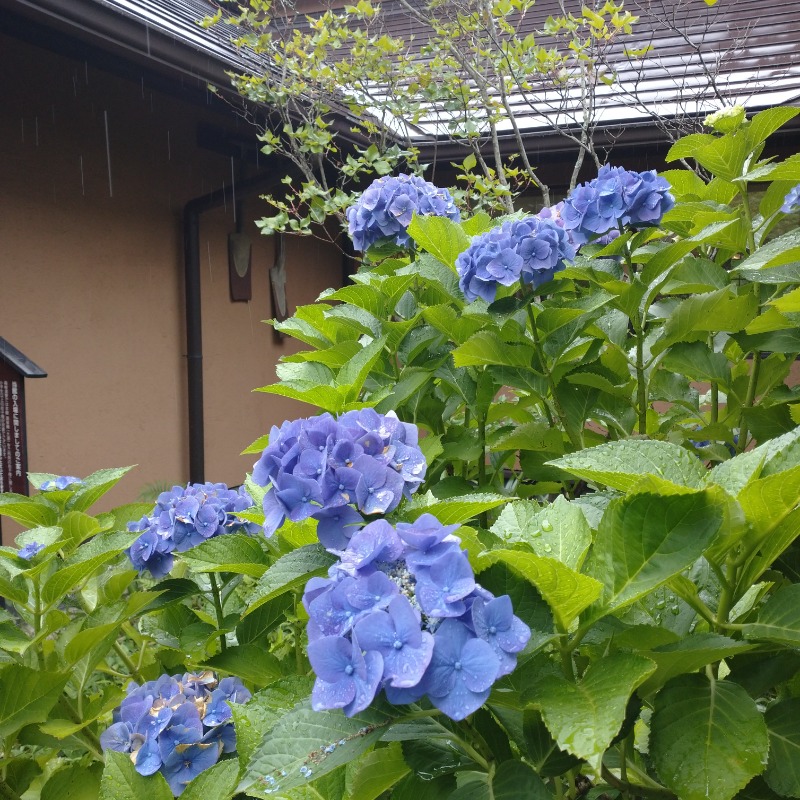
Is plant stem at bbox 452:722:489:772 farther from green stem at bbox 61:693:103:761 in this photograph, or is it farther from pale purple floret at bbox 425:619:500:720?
green stem at bbox 61:693:103:761

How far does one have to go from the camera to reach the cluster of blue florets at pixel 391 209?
5.07ft

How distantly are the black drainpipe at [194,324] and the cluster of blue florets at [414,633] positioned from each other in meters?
4.97

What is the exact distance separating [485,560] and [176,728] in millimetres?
616

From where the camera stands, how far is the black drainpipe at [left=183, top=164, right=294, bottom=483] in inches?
211

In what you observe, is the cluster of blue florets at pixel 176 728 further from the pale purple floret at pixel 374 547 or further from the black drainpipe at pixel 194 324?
the black drainpipe at pixel 194 324

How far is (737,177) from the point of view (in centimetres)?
133

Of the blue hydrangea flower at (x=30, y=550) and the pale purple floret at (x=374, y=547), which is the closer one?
the pale purple floret at (x=374, y=547)

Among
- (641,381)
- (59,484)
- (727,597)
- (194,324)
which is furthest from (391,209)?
(194,324)

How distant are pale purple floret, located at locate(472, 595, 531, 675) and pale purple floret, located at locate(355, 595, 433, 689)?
43 millimetres

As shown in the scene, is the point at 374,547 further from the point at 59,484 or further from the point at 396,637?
the point at 59,484

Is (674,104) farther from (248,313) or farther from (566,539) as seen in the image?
(566,539)

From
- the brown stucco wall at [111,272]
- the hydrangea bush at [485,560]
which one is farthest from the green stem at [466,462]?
the brown stucco wall at [111,272]

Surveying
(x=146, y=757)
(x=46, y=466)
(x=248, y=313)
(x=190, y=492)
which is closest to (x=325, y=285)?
(x=248, y=313)

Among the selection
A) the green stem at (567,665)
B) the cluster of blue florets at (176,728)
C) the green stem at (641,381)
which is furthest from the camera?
the green stem at (641,381)
